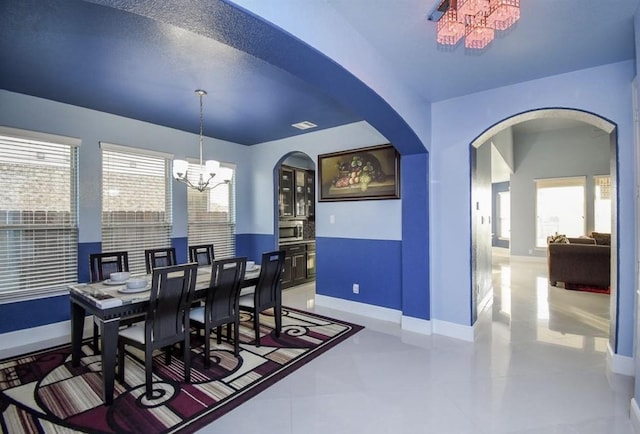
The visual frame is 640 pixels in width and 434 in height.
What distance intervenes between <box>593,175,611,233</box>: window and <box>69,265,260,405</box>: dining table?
9228 millimetres

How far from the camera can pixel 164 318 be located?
239cm

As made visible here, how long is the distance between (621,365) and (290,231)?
15.4 ft

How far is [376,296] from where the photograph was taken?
13.7ft

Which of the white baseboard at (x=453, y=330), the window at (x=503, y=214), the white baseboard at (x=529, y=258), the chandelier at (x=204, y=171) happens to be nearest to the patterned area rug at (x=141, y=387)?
the white baseboard at (x=453, y=330)

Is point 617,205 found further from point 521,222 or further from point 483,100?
point 521,222

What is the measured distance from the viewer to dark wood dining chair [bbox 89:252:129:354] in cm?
312

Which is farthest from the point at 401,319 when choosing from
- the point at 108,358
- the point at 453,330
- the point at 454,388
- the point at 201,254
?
the point at 108,358

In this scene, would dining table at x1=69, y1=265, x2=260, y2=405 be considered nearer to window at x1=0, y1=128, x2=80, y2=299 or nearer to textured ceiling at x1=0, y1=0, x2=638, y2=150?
window at x1=0, y1=128, x2=80, y2=299

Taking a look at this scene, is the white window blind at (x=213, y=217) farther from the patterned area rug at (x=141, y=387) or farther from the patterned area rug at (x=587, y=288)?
the patterned area rug at (x=587, y=288)

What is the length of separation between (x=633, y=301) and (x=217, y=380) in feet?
11.4

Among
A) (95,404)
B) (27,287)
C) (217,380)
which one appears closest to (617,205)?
(217,380)

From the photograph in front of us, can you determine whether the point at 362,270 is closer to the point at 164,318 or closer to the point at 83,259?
the point at 164,318

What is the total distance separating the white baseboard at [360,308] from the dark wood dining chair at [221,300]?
6.08ft

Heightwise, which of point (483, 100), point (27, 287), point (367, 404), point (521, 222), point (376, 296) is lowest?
point (367, 404)
